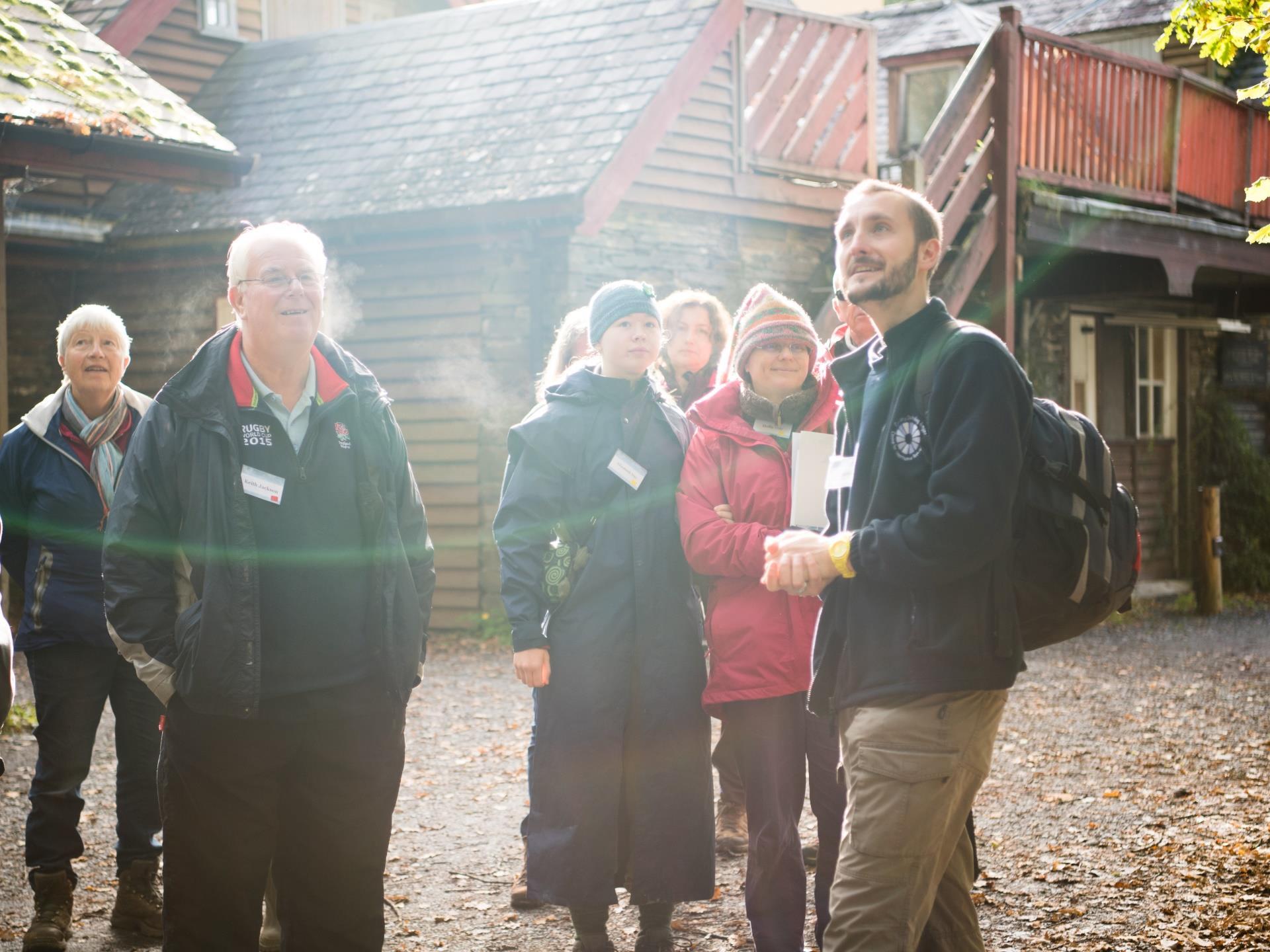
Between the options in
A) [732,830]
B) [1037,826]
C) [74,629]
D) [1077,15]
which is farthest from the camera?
[1077,15]

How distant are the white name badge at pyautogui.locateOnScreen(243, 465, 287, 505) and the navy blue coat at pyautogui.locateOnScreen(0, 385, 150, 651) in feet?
5.40

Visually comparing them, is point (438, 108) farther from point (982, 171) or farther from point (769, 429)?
point (769, 429)

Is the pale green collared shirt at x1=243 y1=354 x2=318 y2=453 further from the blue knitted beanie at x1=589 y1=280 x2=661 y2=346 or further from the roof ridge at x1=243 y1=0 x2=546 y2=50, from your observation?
the roof ridge at x1=243 y1=0 x2=546 y2=50

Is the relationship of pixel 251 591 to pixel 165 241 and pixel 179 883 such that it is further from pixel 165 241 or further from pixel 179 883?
pixel 165 241

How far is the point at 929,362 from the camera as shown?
285cm

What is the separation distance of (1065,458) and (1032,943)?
7.40 ft

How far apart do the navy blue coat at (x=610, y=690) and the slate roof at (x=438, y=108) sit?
6584 millimetres

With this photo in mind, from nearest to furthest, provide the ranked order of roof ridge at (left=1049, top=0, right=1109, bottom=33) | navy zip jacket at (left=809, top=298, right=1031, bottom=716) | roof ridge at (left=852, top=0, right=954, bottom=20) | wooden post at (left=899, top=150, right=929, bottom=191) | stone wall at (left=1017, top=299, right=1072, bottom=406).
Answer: navy zip jacket at (left=809, top=298, right=1031, bottom=716) < wooden post at (left=899, top=150, right=929, bottom=191) < stone wall at (left=1017, top=299, right=1072, bottom=406) < roof ridge at (left=1049, top=0, right=1109, bottom=33) < roof ridge at (left=852, top=0, right=954, bottom=20)

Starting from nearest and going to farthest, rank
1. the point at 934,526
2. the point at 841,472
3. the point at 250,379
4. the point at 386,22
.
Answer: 1. the point at 934,526
2. the point at 841,472
3. the point at 250,379
4. the point at 386,22

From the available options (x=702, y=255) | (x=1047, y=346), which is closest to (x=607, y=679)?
(x=702, y=255)

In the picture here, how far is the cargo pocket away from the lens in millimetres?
2783

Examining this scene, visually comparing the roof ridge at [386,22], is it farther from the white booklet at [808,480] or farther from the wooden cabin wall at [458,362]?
the white booklet at [808,480]

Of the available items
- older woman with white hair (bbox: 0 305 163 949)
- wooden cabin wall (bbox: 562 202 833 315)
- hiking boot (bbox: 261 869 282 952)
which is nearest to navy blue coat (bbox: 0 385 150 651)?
older woman with white hair (bbox: 0 305 163 949)

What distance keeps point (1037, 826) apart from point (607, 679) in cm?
258
